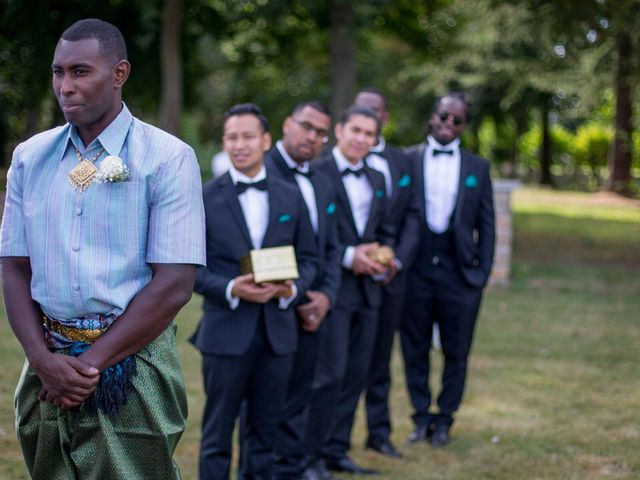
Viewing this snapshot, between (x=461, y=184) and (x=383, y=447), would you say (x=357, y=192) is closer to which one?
(x=461, y=184)

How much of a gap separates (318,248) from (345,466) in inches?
60.8

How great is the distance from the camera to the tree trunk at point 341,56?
20203 millimetres

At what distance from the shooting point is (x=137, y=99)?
27.7 metres

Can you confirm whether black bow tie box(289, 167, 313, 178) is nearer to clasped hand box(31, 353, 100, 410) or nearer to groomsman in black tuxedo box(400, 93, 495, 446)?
groomsman in black tuxedo box(400, 93, 495, 446)

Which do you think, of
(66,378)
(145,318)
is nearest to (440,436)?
(145,318)

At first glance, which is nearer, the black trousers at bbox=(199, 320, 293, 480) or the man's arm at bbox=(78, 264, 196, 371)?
the man's arm at bbox=(78, 264, 196, 371)

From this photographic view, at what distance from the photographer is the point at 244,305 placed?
5.43m

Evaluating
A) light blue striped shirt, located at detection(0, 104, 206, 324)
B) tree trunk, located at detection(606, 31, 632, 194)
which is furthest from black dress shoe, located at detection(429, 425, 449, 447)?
tree trunk, located at detection(606, 31, 632, 194)

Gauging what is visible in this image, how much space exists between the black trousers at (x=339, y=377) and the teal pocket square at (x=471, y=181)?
128 centimetres

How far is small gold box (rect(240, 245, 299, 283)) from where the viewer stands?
17.3 ft

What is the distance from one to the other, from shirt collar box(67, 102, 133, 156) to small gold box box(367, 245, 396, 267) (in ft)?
10.6

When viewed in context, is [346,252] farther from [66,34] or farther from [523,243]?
[523,243]

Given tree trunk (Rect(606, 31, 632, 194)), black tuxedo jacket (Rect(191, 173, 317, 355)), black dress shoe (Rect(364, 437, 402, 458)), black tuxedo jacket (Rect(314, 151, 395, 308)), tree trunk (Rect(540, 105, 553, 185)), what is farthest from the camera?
tree trunk (Rect(540, 105, 553, 185))

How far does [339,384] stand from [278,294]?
1.28 meters
